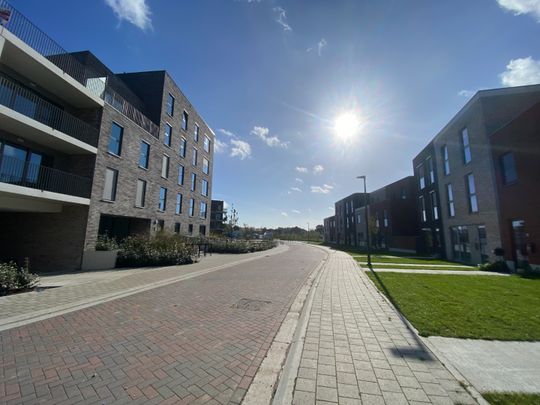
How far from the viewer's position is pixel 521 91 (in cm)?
1755

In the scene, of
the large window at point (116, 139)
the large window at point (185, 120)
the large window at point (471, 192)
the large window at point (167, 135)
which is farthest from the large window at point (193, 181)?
the large window at point (471, 192)

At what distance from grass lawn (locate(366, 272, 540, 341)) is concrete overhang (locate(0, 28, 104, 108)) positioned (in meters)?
17.1

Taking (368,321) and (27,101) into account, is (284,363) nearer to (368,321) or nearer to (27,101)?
(368,321)

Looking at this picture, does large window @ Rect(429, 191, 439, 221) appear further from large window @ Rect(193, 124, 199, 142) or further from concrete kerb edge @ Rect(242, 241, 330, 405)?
large window @ Rect(193, 124, 199, 142)

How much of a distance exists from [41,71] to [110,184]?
6.49 metres

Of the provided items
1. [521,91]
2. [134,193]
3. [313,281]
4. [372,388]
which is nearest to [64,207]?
[134,193]

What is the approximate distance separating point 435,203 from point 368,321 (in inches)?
993

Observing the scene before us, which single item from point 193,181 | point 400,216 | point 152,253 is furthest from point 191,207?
point 400,216

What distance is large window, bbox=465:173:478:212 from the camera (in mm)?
18672

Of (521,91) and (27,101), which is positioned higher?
(521,91)

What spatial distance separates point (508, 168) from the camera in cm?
1520

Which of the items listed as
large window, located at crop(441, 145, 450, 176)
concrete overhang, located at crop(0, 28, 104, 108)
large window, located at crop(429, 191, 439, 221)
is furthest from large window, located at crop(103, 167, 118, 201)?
large window, located at crop(429, 191, 439, 221)

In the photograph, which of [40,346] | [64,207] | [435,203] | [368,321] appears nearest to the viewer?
[40,346]

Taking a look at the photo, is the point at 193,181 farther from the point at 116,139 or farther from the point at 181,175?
the point at 116,139
